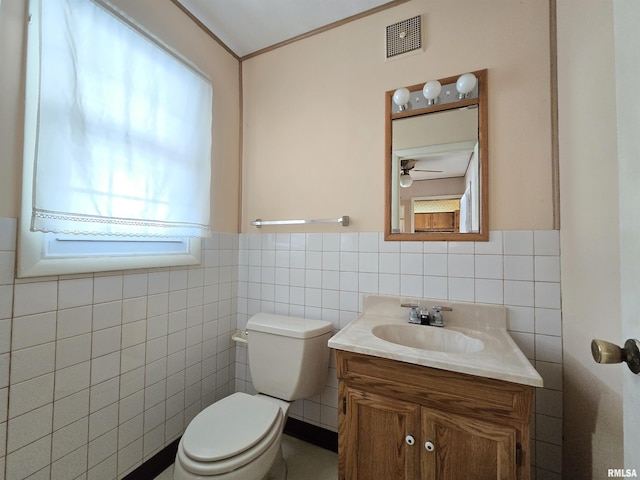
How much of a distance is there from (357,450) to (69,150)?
1.59 meters

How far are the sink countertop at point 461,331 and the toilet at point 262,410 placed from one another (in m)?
0.31

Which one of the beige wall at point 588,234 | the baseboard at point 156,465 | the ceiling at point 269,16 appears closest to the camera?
the beige wall at point 588,234

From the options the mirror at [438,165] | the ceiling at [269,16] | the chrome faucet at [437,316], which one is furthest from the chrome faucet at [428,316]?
the ceiling at [269,16]

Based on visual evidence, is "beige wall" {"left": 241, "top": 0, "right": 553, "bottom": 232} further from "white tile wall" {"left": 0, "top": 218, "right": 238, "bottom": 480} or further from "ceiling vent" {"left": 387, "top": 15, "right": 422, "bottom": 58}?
"white tile wall" {"left": 0, "top": 218, "right": 238, "bottom": 480}

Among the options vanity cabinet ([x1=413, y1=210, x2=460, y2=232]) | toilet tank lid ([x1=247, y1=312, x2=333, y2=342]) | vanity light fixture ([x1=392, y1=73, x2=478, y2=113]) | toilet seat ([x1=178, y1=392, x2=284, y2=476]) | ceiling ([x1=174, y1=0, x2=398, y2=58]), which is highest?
ceiling ([x1=174, y1=0, x2=398, y2=58])

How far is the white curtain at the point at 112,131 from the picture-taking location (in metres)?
0.95

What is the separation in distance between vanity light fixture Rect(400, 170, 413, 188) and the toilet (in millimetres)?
864

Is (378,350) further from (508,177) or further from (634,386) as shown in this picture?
(508,177)

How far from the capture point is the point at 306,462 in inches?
56.4

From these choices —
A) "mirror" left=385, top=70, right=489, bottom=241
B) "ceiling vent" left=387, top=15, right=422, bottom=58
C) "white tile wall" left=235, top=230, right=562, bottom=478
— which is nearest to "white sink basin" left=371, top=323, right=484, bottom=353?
"white tile wall" left=235, top=230, right=562, bottom=478

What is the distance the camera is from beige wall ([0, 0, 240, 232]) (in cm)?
89

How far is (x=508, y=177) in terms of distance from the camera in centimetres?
123

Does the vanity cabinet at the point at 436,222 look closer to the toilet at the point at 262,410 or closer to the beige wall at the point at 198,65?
the toilet at the point at 262,410

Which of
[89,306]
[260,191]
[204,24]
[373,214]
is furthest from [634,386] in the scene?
[204,24]
